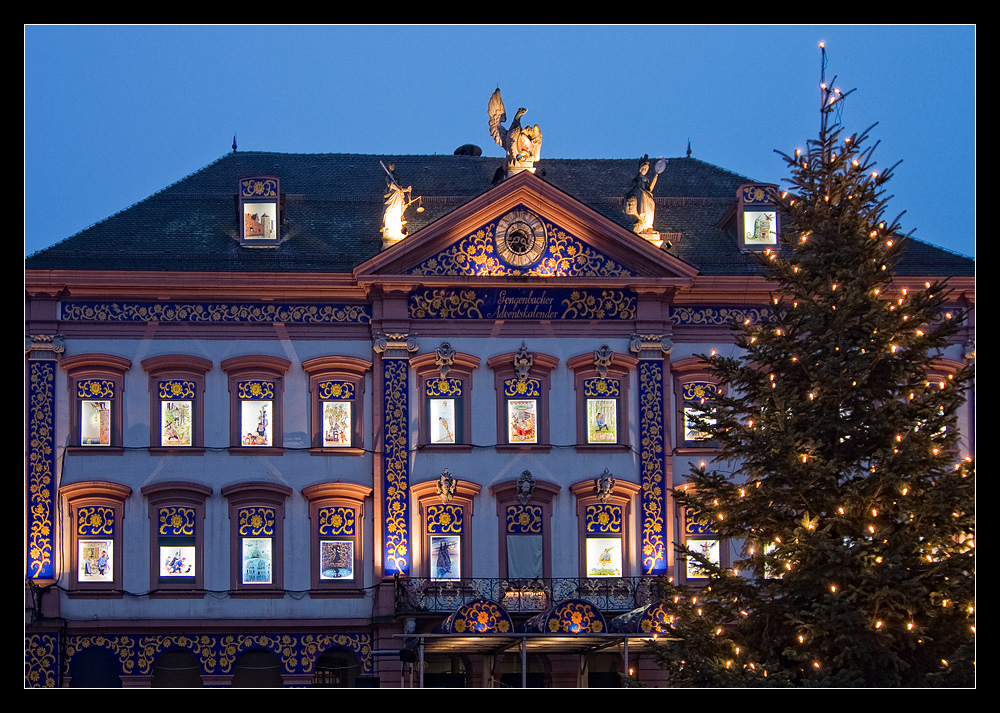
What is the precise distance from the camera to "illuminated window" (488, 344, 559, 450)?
1414 inches

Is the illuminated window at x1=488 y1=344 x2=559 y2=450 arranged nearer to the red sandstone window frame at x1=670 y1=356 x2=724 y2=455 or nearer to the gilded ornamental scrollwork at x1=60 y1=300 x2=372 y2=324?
the red sandstone window frame at x1=670 y1=356 x2=724 y2=455

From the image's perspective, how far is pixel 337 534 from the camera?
3538 centimetres

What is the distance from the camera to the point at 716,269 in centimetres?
3728

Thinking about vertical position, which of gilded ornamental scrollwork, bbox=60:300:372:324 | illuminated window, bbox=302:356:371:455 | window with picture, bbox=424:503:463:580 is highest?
gilded ornamental scrollwork, bbox=60:300:372:324

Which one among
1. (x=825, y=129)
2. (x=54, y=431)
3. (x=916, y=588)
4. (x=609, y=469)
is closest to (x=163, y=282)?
(x=54, y=431)

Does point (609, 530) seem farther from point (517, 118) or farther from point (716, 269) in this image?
Answer: point (517, 118)

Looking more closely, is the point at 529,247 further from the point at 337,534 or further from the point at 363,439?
the point at 337,534

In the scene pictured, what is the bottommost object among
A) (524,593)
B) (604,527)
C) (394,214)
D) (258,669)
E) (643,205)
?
(258,669)

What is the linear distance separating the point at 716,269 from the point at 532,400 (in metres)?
5.27

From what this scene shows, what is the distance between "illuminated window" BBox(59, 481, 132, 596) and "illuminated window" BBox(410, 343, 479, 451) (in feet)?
21.7

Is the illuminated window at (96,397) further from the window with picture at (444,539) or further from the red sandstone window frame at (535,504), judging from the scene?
the red sandstone window frame at (535,504)

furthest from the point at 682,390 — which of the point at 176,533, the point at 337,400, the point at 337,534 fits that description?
the point at 176,533

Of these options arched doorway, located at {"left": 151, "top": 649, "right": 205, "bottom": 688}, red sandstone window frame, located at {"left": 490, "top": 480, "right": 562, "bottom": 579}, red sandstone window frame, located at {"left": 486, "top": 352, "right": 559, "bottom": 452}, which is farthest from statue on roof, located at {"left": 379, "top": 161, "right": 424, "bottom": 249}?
arched doorway, located at {"left": 151, "top": 649, "right": 205, "bottom": 688}

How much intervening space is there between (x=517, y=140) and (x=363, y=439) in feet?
24.6
